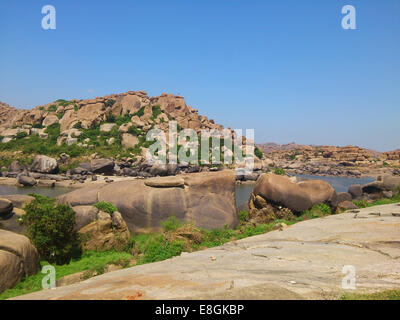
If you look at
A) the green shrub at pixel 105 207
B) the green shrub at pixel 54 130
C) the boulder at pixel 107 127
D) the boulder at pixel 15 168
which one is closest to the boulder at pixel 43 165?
the boulder at pixel 15 168

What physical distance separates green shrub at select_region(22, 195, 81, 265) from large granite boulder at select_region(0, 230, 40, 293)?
0.77 meters

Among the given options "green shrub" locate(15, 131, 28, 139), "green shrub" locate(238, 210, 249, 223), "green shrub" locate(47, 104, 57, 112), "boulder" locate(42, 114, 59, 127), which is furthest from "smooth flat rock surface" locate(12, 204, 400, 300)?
"green shrub" locate(47, 104, 57, 112)

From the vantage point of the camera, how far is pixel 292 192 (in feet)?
56.0

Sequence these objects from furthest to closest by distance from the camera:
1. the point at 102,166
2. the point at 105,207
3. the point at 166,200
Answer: the point at 102,166 → the point at 166,200 → the point at 105,207

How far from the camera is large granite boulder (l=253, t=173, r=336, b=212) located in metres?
17.0

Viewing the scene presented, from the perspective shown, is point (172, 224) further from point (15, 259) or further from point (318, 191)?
point (318, 191)

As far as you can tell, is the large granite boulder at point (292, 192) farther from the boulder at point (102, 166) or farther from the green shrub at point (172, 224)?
the boulder at point (102, 166)

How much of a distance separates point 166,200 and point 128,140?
Result: 45.1 meters

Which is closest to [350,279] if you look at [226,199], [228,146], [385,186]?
[226,199]

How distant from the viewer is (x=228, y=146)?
216ft

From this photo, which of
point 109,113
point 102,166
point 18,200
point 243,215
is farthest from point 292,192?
point 109,113

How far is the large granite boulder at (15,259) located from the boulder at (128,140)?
48.3 metres
